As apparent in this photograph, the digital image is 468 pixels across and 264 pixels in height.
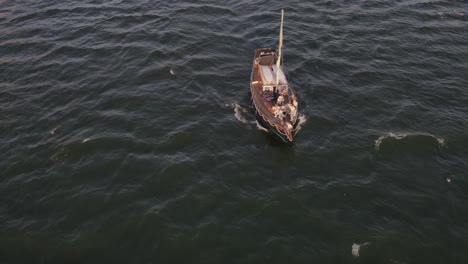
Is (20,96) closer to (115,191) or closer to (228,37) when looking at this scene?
(115,191)

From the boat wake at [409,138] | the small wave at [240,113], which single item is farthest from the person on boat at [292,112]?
the boat wake at [409,138]

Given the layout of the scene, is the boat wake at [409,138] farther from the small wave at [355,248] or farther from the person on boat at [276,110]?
the small wave at [355,248]

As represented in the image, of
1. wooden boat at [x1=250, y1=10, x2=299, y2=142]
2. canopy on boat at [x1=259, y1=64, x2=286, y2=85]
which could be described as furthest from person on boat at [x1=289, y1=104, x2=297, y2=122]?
canopy on boat at [x1=259, y1=64, x2=286, y2=85]

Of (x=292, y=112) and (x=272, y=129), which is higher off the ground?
(x=292, y=112)

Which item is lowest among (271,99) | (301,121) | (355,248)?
(355,248)

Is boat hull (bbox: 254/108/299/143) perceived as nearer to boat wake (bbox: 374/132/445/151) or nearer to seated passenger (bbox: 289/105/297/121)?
seated passenger (bbox: 289/105/297/121)

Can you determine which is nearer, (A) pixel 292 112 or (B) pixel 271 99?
(A) pixel 292 112

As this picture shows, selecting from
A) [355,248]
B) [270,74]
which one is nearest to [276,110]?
[270,74]

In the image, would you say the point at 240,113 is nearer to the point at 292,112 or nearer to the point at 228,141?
the point at 228,141
